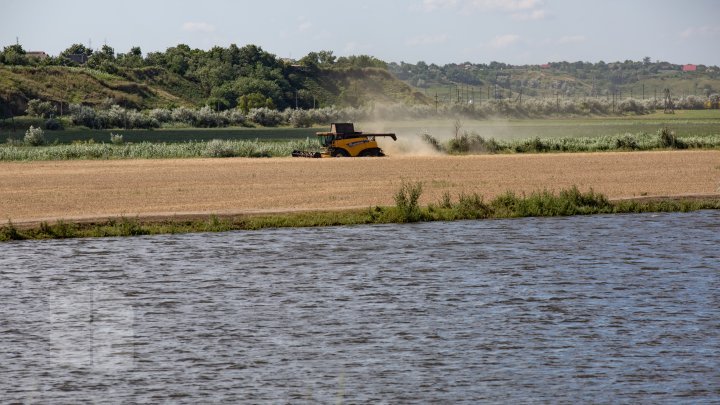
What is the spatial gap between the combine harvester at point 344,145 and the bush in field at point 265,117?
234 ft

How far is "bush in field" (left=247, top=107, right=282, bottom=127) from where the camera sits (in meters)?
122

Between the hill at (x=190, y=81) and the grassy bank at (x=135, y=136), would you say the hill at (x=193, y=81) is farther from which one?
the grassy bank at (x=135, y=136)

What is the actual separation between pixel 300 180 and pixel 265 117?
8584 centimetres

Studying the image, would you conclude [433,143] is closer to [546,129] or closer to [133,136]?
[133,136]

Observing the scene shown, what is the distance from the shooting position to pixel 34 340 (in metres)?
15.1

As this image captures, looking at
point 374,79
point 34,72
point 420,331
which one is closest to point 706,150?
point 420,331

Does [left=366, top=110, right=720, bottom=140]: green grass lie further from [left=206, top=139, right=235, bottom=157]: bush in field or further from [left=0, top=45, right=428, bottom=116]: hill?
[left=0, top=45, right=428, bottom=116]: hill

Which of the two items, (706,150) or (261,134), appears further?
(261,134)

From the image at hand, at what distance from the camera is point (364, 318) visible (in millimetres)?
16406

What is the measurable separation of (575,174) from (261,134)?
55.4 metres

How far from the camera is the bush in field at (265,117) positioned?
12200cm

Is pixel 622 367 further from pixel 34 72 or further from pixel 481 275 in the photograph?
pixel 34 72

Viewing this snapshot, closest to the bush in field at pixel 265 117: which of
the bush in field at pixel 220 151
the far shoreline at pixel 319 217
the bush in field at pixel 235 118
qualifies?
the bush in field at pixel 235 118

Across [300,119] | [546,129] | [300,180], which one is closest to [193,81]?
[300,119]
